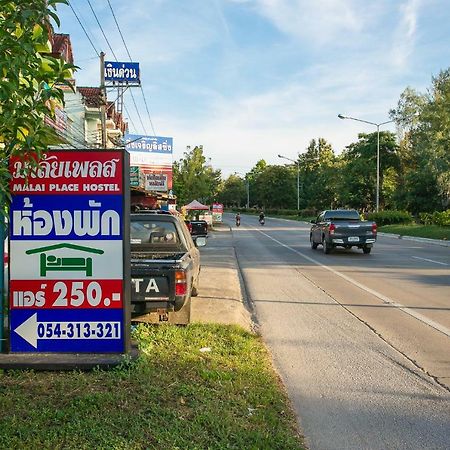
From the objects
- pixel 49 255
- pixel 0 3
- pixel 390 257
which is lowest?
pixel 390 257

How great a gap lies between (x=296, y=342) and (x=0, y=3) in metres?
5.18

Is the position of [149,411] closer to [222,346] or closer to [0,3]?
[222,346]

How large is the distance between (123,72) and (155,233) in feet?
84.3

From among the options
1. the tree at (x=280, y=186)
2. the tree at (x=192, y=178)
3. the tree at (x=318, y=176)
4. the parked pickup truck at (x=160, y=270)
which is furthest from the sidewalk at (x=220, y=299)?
the tree at (x=280, y=186)

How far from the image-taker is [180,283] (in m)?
6.67

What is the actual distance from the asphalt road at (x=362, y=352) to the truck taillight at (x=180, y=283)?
137 centimetres

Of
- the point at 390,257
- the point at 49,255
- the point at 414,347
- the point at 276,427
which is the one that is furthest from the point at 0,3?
the point at 390,257

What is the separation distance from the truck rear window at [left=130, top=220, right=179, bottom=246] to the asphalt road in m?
1.99

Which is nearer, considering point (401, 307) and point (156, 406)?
point (156, 406)

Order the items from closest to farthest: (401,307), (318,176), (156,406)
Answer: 1. (156,406)
2. (401,307)
3. (318,176)

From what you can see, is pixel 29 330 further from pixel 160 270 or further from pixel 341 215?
pixel 341 215

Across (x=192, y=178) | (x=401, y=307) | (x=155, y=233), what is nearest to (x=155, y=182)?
(x=192, y=178)

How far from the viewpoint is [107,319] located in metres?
5.54

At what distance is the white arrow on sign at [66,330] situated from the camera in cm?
550
